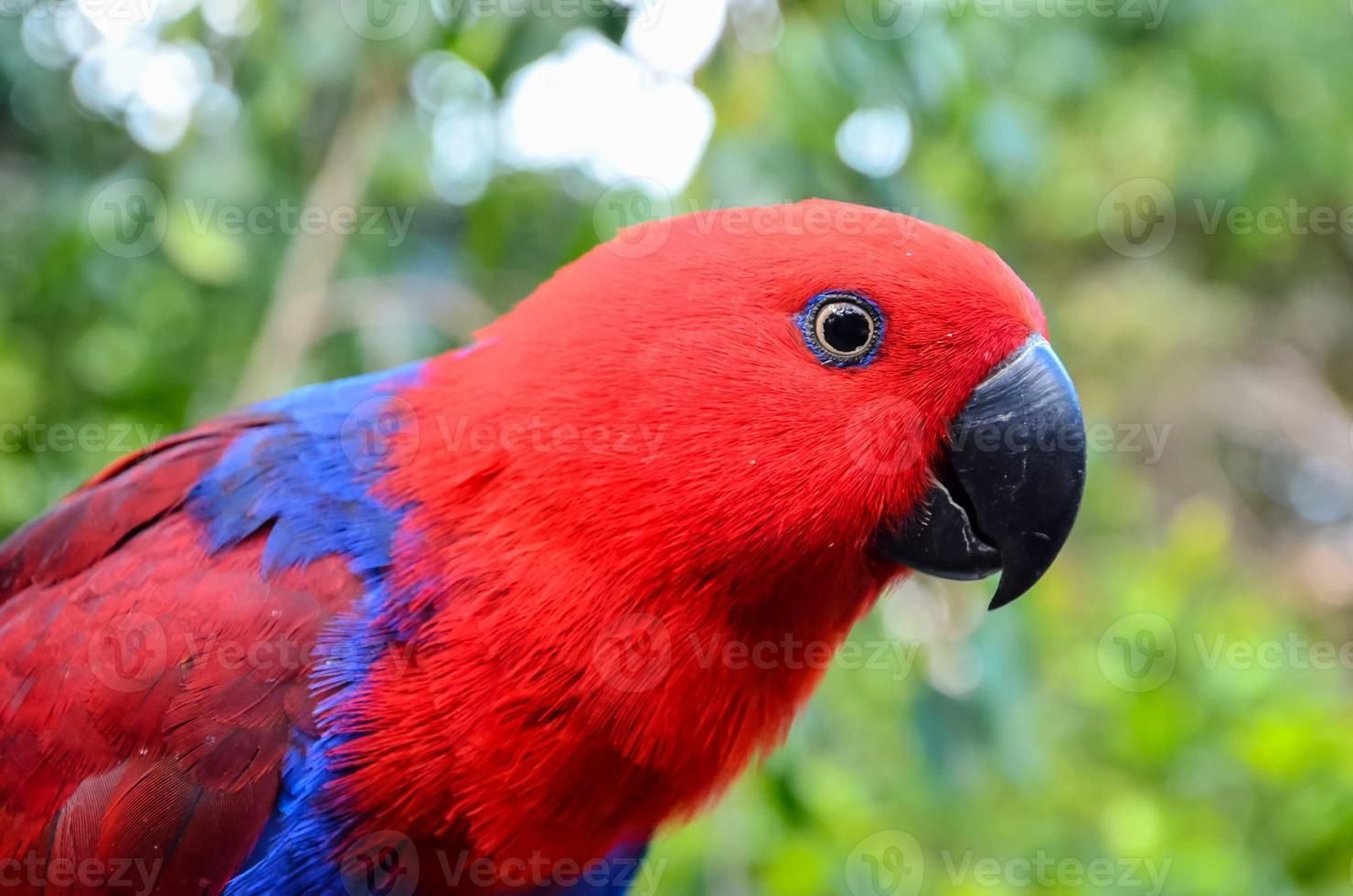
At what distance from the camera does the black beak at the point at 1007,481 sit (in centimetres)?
124

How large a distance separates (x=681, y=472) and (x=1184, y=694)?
2.33 meters

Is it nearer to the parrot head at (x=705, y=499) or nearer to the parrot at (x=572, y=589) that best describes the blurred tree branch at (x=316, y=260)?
the parrot at (x=572, y=589)

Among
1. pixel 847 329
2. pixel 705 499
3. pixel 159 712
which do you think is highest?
pixel 847 329

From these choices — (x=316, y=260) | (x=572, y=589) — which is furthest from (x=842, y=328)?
(x=316, y=260)

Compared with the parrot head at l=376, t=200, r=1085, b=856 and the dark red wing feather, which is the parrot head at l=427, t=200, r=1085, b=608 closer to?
the parrot head at l=376, t=200, r=1085, b=856

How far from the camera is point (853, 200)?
74.5 inches

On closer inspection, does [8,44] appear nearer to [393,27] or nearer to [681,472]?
[393,27]

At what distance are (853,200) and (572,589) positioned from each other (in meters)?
1.01

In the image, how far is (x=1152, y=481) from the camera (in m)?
6.55

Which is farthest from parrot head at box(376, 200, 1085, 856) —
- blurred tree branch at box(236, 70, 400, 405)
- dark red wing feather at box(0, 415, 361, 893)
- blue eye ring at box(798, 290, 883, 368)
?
blurred tree branch at box(236, 70, 400, 405)

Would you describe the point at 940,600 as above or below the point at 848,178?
below

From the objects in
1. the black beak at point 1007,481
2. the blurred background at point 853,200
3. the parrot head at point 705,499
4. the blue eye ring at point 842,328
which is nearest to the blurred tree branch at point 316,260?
the blurred background at point 853,200

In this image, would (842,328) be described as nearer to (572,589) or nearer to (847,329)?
(847,329)

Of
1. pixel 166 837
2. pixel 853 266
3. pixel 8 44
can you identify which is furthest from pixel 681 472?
pixel 8 44
